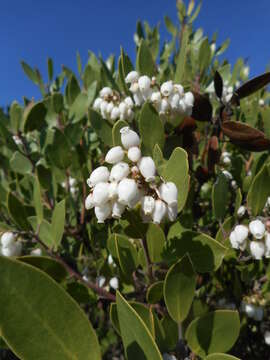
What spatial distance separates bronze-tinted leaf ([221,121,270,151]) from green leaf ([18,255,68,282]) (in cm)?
71

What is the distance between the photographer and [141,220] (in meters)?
0.89

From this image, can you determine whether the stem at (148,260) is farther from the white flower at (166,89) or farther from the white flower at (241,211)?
the white flower at (166,89)

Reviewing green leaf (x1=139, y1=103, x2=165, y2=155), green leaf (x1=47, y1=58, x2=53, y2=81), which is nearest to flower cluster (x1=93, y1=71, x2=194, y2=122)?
green leaf (x1=139, y1=103, x2=165, y2=155)

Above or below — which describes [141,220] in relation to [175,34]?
below

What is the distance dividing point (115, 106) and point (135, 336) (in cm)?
107

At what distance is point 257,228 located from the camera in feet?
3.56

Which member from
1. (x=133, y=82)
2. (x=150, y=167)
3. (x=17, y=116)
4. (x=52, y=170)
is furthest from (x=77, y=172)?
(x=150, y=167)

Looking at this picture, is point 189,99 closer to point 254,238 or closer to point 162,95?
point 162,95

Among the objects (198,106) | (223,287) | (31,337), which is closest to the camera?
(31,337)

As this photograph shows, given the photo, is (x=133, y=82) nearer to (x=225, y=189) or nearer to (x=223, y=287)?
(x=225, y=189)

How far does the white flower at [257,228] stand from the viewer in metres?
1.08

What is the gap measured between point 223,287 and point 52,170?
1.10 m

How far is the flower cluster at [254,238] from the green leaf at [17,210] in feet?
2.47

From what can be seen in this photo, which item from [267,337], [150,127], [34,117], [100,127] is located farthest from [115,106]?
[267,337]
